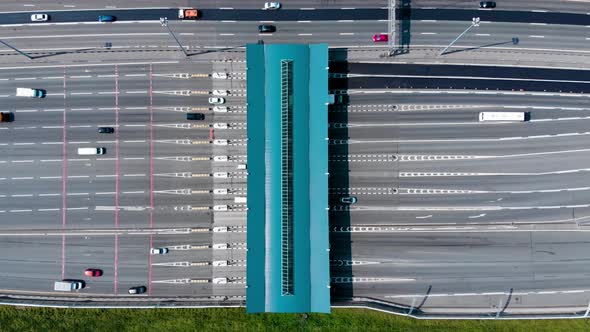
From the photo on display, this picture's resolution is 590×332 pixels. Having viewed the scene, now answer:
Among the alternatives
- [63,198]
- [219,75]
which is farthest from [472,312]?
[63,198]

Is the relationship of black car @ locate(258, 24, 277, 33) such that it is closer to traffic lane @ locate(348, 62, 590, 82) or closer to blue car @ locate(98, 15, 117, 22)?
traffic lane @ locate(348, 62, 590, 82)

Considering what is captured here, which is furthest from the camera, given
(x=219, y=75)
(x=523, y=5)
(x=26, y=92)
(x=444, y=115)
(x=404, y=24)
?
(x=523, y=5)

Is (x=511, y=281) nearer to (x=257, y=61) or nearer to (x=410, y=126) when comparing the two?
(x=410, y=126)

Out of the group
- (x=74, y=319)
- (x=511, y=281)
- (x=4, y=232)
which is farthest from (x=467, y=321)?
(x=4, y=232)

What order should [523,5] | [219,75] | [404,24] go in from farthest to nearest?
[523,5], [404,24], [219,75]

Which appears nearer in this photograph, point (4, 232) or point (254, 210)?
point (254, 210)

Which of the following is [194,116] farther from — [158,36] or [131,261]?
[131,261]

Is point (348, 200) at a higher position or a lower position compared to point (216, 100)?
lower

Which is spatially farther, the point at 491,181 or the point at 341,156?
the point at 341,156

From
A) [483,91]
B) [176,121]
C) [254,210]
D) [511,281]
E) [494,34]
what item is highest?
[494,34]
